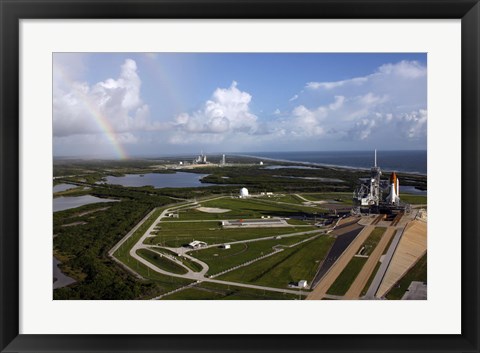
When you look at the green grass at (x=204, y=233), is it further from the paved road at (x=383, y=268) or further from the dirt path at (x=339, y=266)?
the paved road at (x=383, y=268)

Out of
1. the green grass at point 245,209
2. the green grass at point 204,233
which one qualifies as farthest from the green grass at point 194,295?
the green grass at point 245,209

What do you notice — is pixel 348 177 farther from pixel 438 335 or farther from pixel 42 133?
pixel 42 133

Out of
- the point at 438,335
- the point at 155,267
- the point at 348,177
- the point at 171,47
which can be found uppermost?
the point at 171,47

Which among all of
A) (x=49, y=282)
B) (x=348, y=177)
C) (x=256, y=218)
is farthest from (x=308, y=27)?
(x=348, y=177)

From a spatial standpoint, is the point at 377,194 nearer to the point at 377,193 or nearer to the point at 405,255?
the point at 377,193

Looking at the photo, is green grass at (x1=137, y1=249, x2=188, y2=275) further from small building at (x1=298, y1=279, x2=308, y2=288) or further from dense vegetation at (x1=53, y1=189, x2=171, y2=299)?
small building at (x1=298, y1=279, x2=308, y2=288)

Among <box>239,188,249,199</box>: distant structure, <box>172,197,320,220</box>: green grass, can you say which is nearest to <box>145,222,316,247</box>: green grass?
<box>172,197,320,220</box>: green grass

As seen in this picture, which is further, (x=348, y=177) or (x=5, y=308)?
(x=348, y=177)
